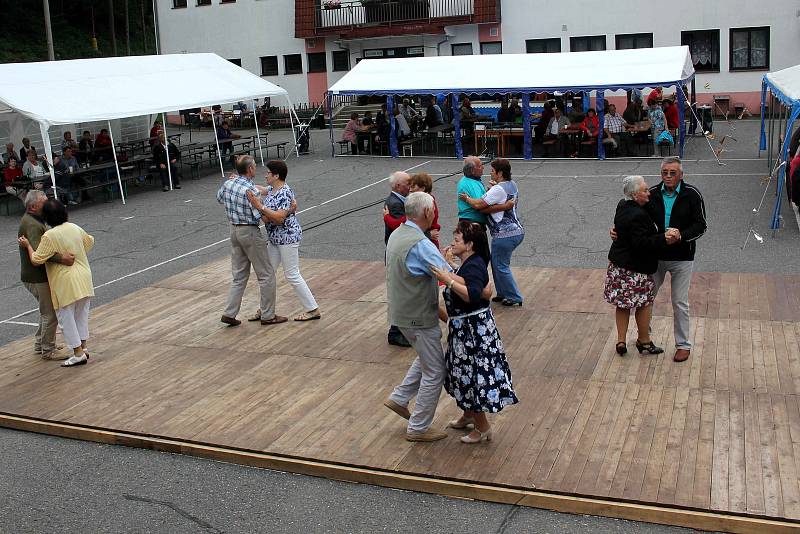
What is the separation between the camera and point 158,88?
22.0m

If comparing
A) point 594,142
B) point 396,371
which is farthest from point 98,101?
point 396,371

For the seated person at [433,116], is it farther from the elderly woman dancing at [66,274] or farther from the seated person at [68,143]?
the elderly woman dancing at [66,274]

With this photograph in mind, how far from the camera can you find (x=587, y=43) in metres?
33.6

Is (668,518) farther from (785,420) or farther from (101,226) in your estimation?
(101,226)

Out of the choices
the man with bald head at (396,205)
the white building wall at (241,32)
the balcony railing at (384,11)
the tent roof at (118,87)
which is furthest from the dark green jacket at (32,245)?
the white building wall at (241,32)

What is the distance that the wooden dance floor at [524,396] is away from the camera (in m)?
5.71

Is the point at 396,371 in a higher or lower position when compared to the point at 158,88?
lower

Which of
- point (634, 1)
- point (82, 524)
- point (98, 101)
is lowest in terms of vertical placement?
point (82, 524)

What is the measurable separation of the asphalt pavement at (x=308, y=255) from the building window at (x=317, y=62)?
8.99 m

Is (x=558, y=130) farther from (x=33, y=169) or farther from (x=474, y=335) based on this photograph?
(x=474, y=335)

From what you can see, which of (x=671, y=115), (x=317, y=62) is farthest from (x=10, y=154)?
(x=317, y=62)

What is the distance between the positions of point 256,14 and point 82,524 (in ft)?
118

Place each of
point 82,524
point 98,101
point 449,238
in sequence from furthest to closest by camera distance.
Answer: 1. point 98,101
2. point 449,238
3. point 82,524

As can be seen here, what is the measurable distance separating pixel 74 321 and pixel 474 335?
4.12 m
